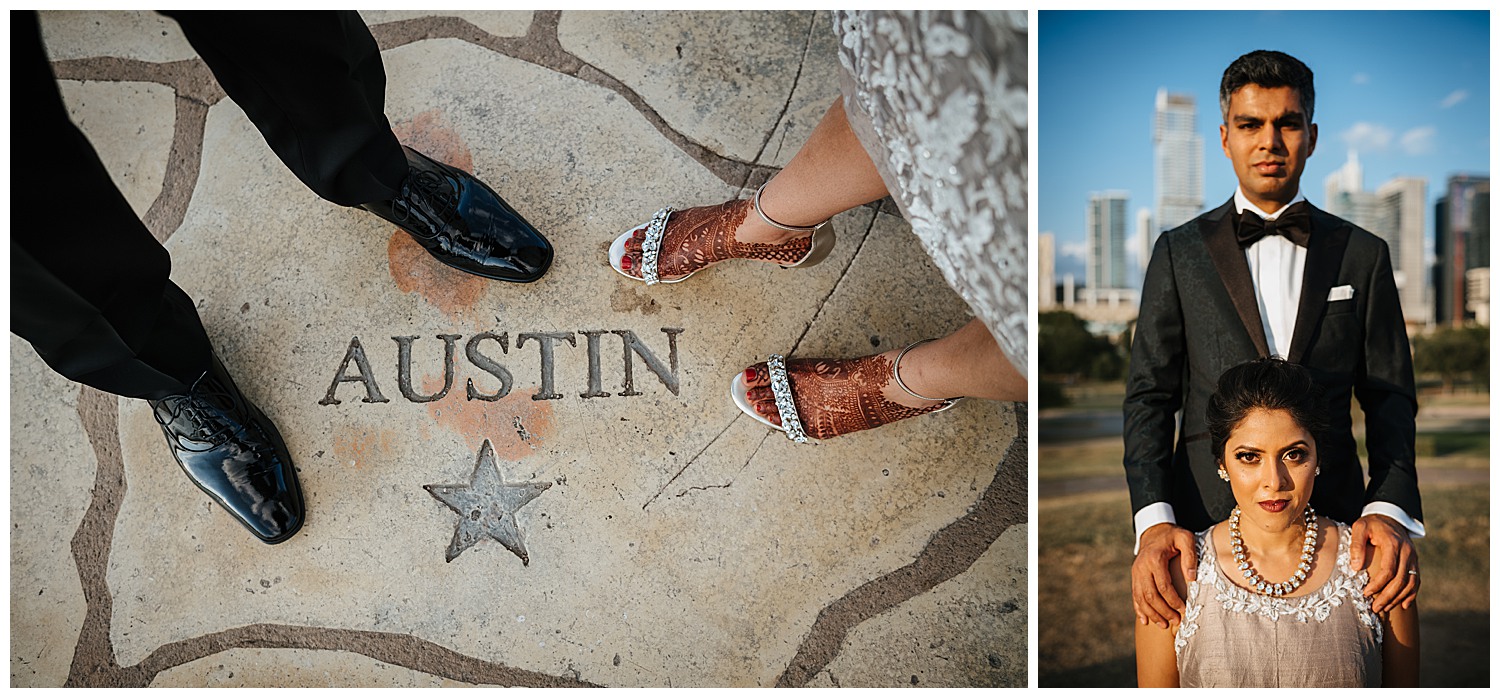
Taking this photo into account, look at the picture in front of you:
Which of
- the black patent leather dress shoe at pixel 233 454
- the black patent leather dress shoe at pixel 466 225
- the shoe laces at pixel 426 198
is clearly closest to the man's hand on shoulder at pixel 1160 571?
the black patent leather dress shoe at pixel 466 225

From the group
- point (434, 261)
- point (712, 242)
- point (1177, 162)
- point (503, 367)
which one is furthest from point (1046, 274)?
point (434, 261)

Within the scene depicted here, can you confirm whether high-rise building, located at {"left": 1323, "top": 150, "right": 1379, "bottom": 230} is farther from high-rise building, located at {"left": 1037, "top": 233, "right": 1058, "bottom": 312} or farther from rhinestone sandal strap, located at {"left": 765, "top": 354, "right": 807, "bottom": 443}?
rhinestone sandal strap, located at {"left": 765, "top": 354, "right": 807, "bottom": 443}

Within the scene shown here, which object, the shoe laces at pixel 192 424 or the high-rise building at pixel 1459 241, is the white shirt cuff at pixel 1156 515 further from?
the shoe laces at pixel 192 424

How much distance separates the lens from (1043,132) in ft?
2.97

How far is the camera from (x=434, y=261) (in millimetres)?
1484

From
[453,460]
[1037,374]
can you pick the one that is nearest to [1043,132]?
[1037,374]

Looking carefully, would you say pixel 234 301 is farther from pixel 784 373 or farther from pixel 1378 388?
pixel 1378 388

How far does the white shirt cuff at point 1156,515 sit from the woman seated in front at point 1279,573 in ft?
0.12

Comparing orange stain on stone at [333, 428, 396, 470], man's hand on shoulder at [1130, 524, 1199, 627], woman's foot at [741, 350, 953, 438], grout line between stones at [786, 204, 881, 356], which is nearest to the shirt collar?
man's hand on shoulder at [1130, 524, 1199, 627]

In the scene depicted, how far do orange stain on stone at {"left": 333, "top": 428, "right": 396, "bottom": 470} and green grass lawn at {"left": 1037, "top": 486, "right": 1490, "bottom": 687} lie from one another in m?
1.15

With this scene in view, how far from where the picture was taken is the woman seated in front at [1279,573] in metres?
0.85

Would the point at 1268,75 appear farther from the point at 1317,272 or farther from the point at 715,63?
the point at 715,63

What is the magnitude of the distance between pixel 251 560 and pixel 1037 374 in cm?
142

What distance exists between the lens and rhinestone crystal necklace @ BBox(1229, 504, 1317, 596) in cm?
86
